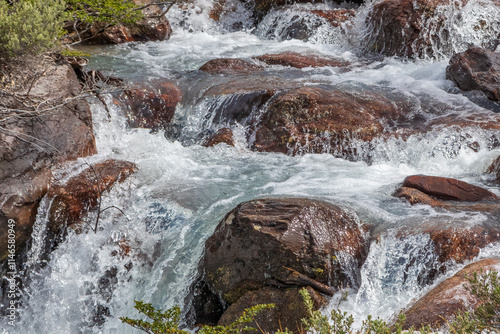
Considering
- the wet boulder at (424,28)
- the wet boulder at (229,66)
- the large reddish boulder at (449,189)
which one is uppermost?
the wet boulder at (424,28)

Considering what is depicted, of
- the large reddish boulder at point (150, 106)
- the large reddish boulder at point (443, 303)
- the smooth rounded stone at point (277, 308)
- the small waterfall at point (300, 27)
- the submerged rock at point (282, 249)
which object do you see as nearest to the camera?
the large reddish boulder at point (443, 303)

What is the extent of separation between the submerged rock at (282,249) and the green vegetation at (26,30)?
10.4 ft

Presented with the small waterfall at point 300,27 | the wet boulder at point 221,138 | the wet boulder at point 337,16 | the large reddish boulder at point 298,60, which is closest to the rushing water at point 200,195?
the wet boulder at point 221,138

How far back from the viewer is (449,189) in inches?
186

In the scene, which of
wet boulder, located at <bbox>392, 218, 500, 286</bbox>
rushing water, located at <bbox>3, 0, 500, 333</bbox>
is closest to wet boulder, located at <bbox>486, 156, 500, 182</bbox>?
rushing water, located at <bbox>3, 0, 500, 333</bbox>

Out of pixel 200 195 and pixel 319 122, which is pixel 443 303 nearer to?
pixel 200 195

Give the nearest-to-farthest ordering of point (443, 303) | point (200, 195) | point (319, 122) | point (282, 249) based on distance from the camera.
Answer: point (443, 303) < point (282, 249) < point (200, 195) < point (319, 122)

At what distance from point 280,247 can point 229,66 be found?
17.6 ft

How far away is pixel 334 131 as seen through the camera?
6371 mm

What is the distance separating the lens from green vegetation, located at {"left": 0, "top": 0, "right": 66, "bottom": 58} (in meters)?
5.13

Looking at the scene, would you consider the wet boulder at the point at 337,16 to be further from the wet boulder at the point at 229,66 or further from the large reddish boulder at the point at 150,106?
the large reddish boulder at the point at 150,106

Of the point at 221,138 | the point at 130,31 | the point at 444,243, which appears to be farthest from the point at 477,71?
the point at 130,31

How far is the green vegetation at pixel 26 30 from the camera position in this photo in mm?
5129

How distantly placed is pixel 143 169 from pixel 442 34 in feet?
23.3
